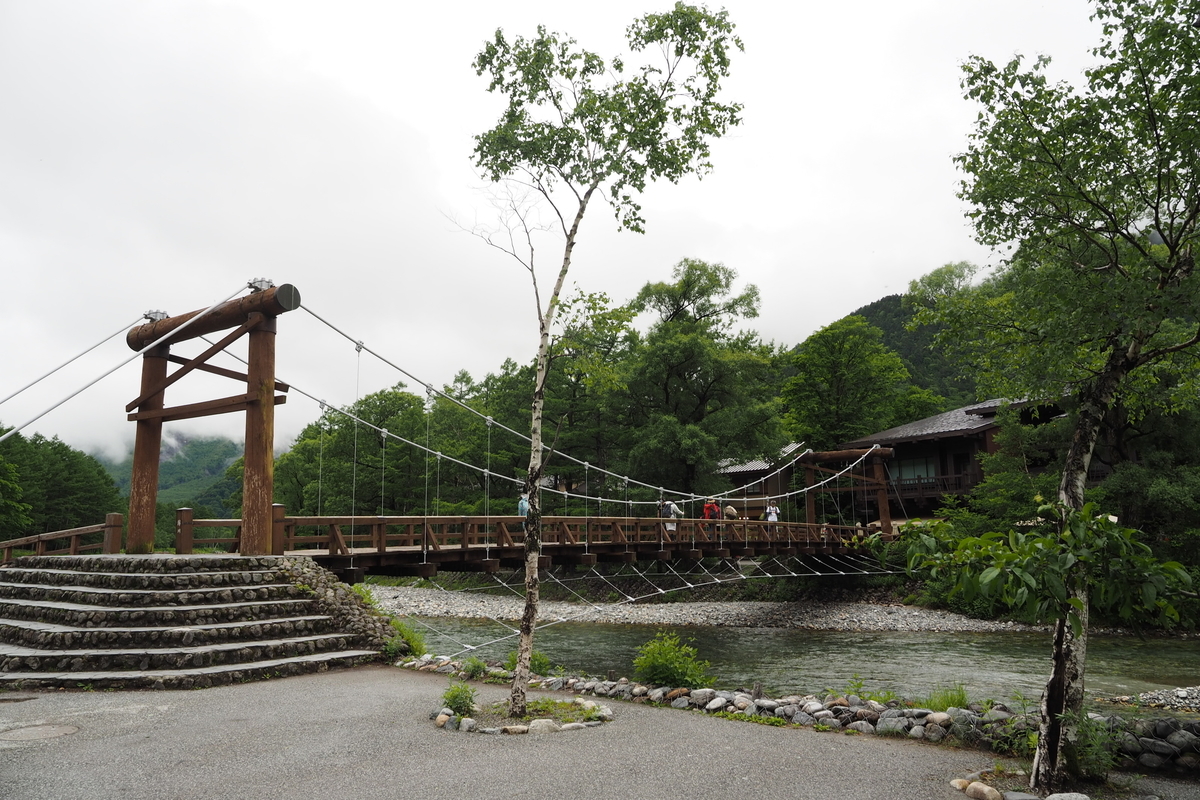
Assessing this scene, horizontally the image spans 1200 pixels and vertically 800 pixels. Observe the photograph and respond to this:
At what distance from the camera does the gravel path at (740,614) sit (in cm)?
1836

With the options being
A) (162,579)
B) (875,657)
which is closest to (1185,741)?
(875,657)

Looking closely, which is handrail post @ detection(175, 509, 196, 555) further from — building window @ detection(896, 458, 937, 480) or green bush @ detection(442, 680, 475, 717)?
building window @ detection(896, 458, 937, 480)

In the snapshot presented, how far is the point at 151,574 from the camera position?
29.6ft

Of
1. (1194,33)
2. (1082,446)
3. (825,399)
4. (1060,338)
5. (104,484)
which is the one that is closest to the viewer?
(1082,446)

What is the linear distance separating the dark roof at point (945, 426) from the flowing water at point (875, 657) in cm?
958

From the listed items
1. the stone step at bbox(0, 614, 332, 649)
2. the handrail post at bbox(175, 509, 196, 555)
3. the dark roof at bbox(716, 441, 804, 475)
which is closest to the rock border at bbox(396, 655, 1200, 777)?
the stone step at bbox(0, 614, 332, 649)

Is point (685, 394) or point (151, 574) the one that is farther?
point (685, 394)

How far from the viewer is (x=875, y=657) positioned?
13.5 meters

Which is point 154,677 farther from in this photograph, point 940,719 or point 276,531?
point 940,719

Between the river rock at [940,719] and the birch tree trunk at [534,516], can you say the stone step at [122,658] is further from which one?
the river rock at [940,719]

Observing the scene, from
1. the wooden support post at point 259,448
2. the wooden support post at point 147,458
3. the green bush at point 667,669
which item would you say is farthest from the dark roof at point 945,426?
the wooden support post at point 147,458

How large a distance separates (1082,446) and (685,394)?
794 inches

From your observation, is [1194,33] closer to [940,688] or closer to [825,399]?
[940,688]

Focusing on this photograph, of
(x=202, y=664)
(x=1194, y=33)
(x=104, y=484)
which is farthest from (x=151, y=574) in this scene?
(x=104, y=484)
